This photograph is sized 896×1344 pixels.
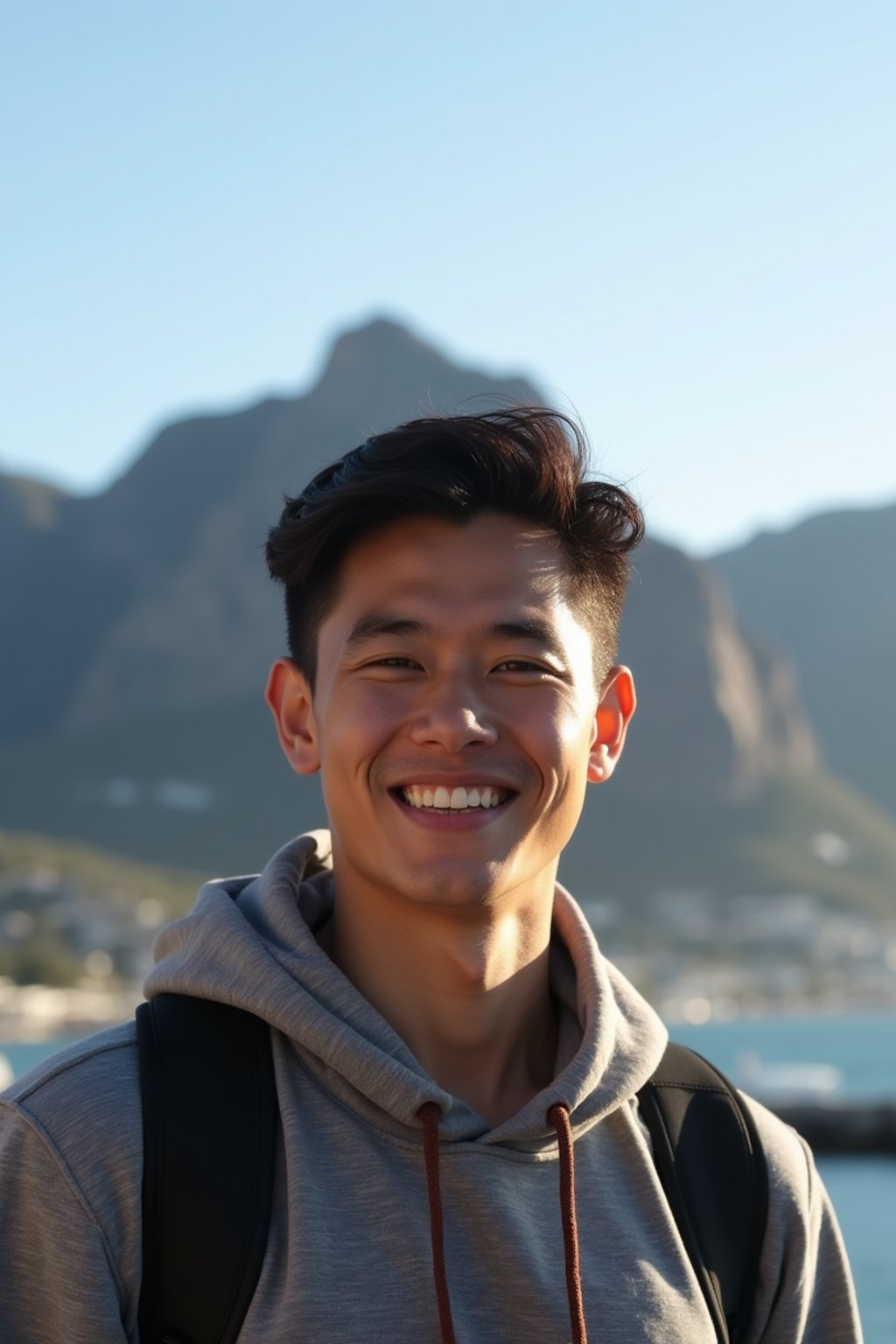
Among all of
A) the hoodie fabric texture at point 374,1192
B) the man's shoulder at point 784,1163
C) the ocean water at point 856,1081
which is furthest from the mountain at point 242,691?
the hoodie fabric texture at point 374,1192

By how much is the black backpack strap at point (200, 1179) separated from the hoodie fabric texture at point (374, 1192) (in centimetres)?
3

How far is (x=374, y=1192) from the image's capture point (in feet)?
8.41

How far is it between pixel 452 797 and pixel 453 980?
1.11 feet

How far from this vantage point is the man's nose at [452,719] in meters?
2.69

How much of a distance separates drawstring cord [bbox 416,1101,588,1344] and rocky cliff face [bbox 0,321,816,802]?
153595 mm

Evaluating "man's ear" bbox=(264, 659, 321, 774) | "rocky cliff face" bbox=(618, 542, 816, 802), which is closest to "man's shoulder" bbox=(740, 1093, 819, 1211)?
"man's ear" bbox=(264, 659, 321, 774)

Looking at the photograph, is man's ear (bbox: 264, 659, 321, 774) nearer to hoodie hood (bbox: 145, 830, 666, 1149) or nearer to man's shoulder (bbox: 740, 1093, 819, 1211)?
hoodie hood (bbox: 145, 830, 666, 1149)

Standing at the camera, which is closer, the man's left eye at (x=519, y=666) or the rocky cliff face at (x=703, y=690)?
the man's left eye at (x=519, y=666)

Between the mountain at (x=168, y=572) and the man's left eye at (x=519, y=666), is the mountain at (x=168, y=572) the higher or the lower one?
the higher one

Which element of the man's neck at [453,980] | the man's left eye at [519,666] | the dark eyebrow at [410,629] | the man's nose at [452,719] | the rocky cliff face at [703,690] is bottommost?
the man's neck at [453,980]

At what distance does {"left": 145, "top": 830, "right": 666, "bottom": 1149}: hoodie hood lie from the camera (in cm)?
262

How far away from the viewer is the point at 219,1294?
235cm

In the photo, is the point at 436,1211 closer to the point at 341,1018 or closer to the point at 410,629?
the point at 341,1018

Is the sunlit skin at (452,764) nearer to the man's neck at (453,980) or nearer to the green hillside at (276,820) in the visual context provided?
the man's neck at (453,980)
